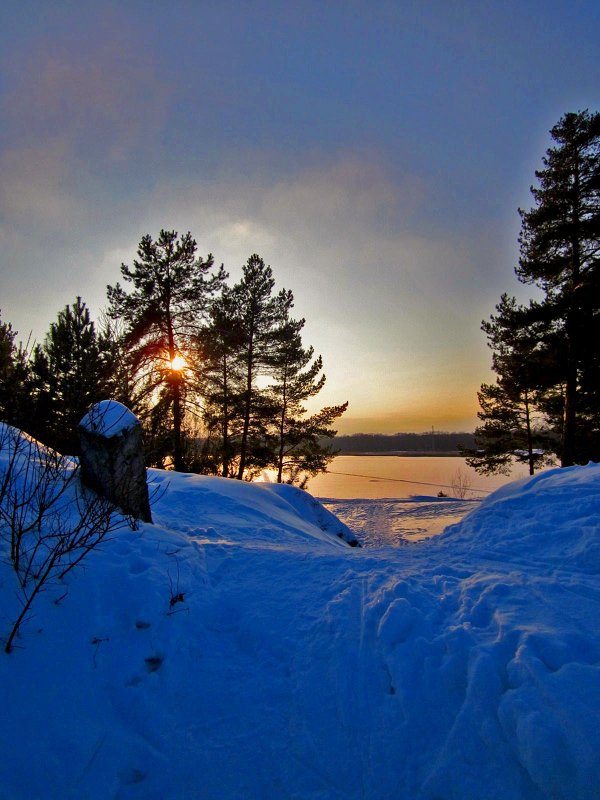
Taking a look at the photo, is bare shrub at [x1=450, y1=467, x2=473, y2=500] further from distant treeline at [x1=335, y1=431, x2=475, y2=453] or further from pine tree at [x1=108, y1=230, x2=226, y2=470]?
distant treeline at [x1=335, y1=431, x2=475, y2=453]

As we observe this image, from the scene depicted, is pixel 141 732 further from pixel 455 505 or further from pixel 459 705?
pixel 455 505

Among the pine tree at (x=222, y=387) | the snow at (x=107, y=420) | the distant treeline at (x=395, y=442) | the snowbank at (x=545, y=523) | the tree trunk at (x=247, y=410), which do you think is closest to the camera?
the snowbank at (x=545, y=523)

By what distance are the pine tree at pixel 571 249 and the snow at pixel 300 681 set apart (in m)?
11.0

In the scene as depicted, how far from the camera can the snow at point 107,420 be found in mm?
5531

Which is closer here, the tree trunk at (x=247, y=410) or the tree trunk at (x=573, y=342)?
the tree trunk at (x=573, y=342)

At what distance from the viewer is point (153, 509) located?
710 centimetres

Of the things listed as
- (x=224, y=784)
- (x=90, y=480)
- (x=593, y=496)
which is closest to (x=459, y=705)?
(x=224, y=784)

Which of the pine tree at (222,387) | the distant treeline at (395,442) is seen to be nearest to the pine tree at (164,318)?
the pine tree at (222,387)

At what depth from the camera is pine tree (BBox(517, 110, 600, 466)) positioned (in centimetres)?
1262

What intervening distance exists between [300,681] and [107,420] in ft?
15.4

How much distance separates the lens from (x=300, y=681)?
2.87 m

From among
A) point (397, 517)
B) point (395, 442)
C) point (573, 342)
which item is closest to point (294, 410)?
point (397, 517)

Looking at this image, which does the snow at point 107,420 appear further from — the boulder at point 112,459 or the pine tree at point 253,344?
the pine tree at point 253,344

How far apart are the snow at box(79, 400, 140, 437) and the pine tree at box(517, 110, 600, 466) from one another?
14.5 metres
